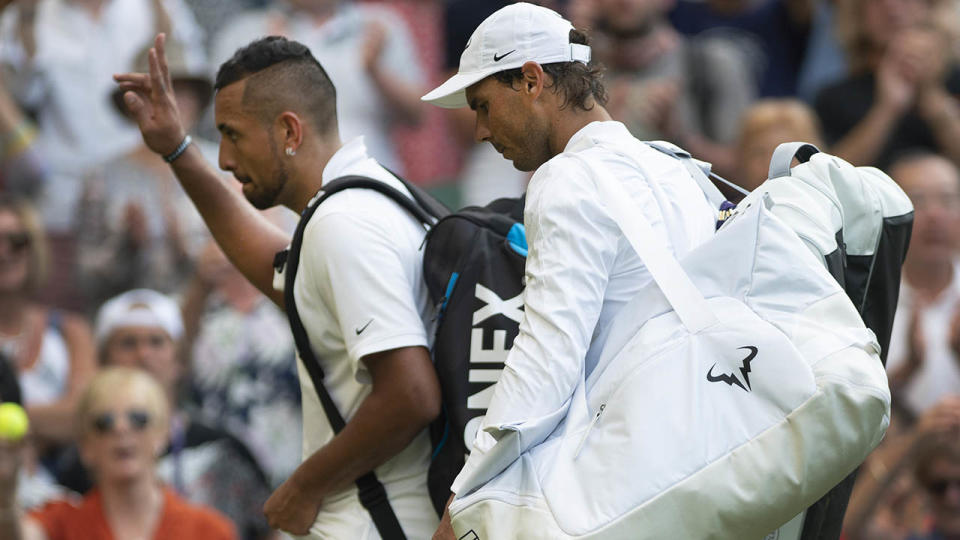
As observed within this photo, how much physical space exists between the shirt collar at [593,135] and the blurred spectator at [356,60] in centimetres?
498

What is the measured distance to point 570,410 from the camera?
135 inches

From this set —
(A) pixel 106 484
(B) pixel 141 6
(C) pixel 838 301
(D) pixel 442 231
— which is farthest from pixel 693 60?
(C) pixel 838 301

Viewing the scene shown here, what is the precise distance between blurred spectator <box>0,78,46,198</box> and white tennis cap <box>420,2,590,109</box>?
5229mm

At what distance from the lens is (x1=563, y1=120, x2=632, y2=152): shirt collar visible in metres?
3.72

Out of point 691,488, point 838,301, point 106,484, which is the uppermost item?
point 838,301

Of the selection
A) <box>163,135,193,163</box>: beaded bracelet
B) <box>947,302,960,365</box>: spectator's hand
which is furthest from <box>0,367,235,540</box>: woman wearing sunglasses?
<box>947,302,960,365</box>: spectator's hand

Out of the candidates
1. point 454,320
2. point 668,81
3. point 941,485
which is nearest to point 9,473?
point 454,320

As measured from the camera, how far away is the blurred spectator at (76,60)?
877 centimetres

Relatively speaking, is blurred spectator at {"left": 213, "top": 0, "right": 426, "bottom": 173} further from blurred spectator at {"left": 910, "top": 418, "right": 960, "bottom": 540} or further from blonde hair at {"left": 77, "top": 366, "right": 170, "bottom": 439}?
blurred spectator at {"left": 910, "top": 418, "right": 960, "bottom": 540}

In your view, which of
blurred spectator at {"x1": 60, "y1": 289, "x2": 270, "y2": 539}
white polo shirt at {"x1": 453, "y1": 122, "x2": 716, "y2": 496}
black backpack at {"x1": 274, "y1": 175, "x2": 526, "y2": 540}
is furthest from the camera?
blurred spectator at {"x1": 60, "y1": 289, "x2": 270, "y2": 539}

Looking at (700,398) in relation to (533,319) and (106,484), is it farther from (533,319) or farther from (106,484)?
(106,484)

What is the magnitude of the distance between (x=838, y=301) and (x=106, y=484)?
12.9 feet

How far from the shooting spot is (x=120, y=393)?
6.54 meters

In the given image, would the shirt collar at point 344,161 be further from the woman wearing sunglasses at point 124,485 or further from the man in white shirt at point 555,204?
the woman wearing sunglasses at point 124,485
